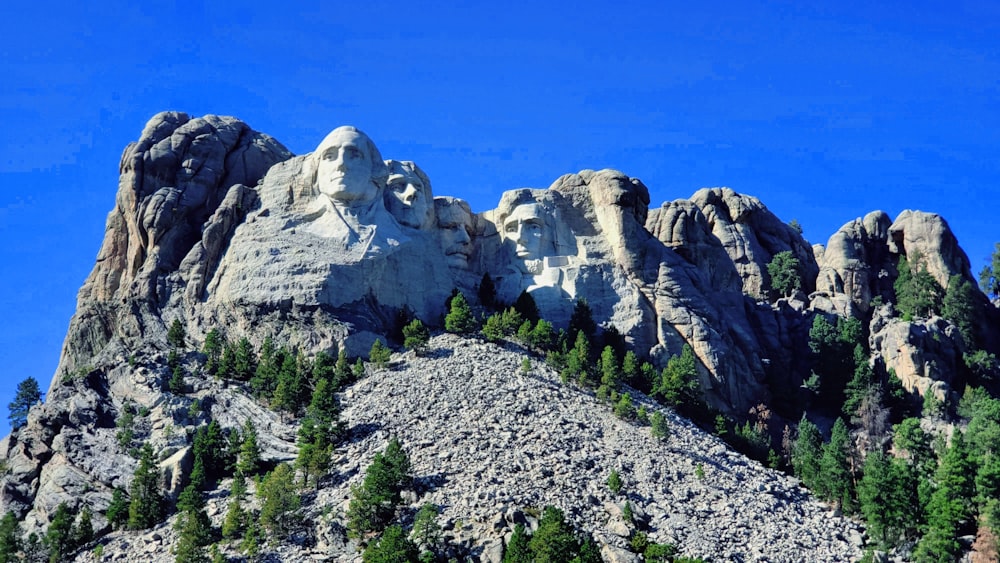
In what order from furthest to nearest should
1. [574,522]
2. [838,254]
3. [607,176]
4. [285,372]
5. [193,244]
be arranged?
1. [838,254]
2. [607,176]
3. [193,244]
4. [285,372]
5. [574,522]

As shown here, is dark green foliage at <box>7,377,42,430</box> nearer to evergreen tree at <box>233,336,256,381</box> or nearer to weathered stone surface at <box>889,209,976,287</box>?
evergreen tree at <box>233,336,256,381</box>

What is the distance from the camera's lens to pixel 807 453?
96625 millimetres

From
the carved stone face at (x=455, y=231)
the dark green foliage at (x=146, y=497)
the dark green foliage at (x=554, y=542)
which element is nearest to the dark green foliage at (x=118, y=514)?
the dark green foliage at (x=146, y=497)

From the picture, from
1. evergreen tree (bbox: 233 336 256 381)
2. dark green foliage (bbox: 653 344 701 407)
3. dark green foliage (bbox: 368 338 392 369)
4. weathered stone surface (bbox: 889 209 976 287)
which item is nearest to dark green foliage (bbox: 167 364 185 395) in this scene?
evergreen tree (bbox: 233 336 256 381)

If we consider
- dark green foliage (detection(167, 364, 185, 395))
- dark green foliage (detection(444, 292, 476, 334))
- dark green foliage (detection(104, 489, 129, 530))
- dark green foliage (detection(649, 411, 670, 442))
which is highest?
dark green foliage (detection(444, 292, 476, 334))

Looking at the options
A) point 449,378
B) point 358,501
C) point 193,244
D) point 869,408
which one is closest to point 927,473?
point 869,408

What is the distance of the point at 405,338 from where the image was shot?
9956 centimetres

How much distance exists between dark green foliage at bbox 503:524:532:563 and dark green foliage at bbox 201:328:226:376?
24.5m

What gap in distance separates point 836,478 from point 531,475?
17793 millimetres

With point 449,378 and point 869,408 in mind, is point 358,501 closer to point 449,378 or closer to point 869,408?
point 449,378

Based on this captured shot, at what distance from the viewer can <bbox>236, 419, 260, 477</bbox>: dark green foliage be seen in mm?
86438

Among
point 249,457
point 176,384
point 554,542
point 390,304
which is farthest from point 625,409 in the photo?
point 176,384

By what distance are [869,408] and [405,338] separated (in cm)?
2854

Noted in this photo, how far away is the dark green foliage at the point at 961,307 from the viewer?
389 ft
